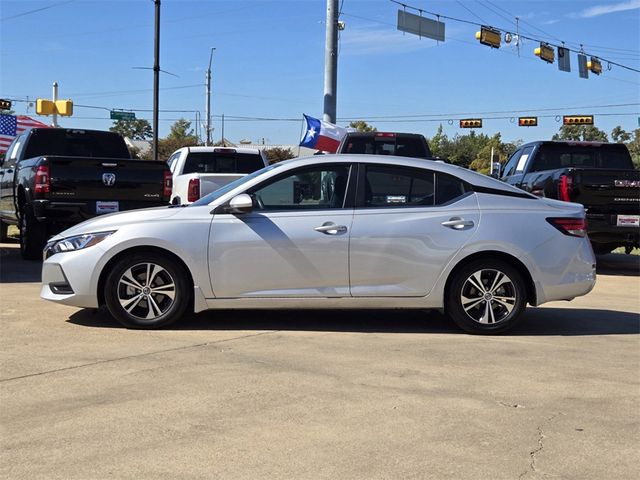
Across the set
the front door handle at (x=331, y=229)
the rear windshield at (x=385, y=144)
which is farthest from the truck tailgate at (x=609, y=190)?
the front door handle at (x=331, y=229)

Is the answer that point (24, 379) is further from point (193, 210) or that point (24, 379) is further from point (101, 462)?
point (193, 210)

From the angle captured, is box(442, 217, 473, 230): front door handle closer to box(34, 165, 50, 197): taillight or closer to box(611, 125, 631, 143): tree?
box(34, 165, 50, 197): taillight

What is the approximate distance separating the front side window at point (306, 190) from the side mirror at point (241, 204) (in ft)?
0.56

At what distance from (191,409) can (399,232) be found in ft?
9.34

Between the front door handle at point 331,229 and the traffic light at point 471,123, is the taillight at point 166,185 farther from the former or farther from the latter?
the traffic light at point 471,123

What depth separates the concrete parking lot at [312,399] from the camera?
3.69 metres

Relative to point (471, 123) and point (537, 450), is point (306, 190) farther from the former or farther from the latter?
point (471, 123)

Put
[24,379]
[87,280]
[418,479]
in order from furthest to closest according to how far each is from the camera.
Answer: [87,280]
[24,379]
[418,479]

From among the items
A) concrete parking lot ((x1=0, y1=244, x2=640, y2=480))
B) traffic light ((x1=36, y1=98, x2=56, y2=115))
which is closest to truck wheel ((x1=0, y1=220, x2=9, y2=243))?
concrete parking lot ((x1=0, y1=244, x2=640, y2=480))

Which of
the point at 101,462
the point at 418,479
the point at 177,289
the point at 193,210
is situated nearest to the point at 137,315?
the point at 177,289

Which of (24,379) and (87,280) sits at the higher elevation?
(87,280)

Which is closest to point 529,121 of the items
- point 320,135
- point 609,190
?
point 320,135

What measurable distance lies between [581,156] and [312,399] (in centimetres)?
1105

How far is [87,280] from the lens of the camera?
640 centimetres
